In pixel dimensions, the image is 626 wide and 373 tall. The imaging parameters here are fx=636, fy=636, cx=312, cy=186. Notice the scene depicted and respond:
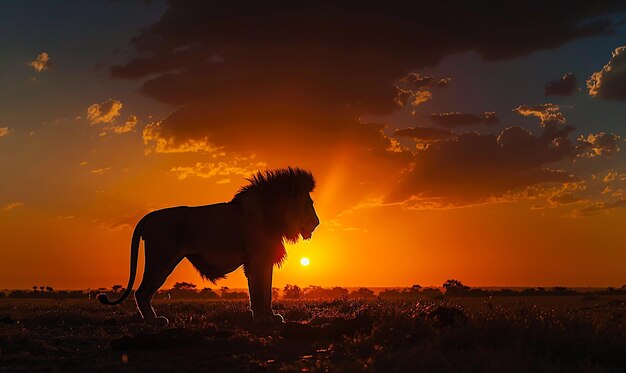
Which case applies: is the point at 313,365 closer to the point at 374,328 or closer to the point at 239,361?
the point at 239,361

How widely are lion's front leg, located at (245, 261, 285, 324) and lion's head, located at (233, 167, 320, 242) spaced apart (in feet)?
3.03

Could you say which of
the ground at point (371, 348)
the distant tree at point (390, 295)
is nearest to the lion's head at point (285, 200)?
the ground at point (371, 348)

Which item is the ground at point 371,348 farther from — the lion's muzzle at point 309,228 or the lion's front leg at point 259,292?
the lion's muzzle at point 309,228

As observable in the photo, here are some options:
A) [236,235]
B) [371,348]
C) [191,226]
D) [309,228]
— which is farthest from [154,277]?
[371,348]

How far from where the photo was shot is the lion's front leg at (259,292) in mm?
13445

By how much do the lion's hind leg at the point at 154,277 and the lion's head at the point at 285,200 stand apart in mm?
2027

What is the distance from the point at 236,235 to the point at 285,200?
1342 mm

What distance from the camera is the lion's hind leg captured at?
13148 mm

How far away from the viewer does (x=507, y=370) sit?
6.71 meters

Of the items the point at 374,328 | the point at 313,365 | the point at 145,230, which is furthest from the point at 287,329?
the point at 145,230

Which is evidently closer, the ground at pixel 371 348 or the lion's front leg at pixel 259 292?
the ground at pixel 371 348

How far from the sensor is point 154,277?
13.1 meters

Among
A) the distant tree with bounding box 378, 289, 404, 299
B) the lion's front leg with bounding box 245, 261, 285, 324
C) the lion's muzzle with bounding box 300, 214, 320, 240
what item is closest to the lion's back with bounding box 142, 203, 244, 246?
the lion's front leg with bounding box 245, 261, 285, 324

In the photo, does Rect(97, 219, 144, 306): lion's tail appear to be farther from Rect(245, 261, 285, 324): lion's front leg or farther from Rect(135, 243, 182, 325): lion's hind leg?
Rect(245, 261, 285, 324): lion's front leg
